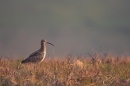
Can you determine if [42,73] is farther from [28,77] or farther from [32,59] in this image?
[32,59]

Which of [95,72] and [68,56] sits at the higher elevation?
[68,56]

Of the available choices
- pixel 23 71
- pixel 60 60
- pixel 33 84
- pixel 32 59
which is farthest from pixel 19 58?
pixel 33 84

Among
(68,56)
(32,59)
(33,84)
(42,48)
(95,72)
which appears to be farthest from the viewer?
(42,48)

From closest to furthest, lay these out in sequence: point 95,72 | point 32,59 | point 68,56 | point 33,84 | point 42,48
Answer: point 33,84 < point 95,72 < point 68,56 < point 32,59 < point 42,48

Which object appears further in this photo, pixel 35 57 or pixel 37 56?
pixel 37 56

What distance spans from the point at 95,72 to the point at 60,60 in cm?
351

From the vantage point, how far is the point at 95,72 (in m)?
11.3

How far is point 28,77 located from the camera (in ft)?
34.9

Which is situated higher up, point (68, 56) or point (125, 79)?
point (68, 56)

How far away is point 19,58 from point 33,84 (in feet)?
19.9

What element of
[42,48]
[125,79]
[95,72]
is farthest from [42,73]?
[42,48]

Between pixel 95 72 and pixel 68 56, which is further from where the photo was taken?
pixel 68 56

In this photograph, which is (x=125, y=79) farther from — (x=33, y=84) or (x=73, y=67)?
(x=33, y=84)

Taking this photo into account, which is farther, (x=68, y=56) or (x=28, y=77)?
(x=68, y=56)
